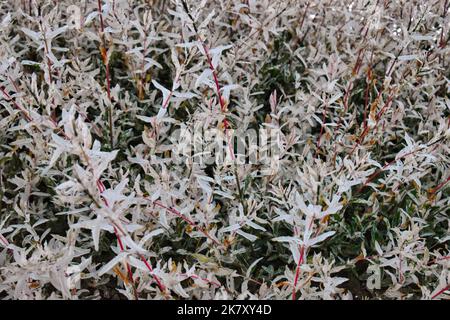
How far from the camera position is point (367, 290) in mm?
1459

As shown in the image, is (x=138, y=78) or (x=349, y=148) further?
(x=138, y=78)

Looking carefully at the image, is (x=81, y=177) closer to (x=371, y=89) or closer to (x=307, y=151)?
(x=307, y=151)

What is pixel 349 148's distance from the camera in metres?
1.51

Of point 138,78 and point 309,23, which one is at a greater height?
point 309,23

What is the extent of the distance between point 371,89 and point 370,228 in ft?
1.66

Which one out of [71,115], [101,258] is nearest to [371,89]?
[101,258]

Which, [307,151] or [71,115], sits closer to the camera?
[71,115]

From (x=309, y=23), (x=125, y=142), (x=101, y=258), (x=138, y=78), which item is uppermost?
(x=309, y=23)

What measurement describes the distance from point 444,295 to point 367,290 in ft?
0.85

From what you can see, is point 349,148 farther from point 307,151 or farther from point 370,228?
point 370,228

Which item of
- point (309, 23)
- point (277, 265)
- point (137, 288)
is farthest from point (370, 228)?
point (309, 23)
